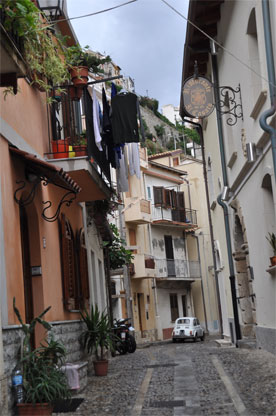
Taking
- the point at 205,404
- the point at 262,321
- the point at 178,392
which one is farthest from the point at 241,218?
the point at 205,404

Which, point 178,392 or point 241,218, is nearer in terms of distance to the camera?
point 178,392

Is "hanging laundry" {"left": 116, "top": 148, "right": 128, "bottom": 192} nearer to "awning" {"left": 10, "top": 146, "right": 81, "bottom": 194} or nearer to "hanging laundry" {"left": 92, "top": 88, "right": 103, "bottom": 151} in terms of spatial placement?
"hanging laundry" {"left": 92, "top": 88, "right": 103, "bottom": 151}

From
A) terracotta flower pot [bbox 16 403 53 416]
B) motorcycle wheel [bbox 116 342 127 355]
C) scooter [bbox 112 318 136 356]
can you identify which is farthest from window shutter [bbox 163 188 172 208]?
terracotta flower pot [bbox 16 403 53 416]

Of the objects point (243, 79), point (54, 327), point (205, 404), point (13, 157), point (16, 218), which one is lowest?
point (205, 404)

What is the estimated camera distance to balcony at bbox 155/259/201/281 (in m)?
41.9

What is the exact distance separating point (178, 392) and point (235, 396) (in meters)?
1.11

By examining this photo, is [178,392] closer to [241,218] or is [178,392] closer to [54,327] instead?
[54,327]

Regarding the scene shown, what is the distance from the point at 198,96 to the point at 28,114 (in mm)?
4203

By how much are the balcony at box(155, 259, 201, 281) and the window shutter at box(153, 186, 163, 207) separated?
13.2ft

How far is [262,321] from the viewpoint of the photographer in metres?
13.3

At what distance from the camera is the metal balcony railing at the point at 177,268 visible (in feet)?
137

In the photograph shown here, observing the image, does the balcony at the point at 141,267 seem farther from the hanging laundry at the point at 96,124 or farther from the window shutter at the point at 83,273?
the hanging laundry at the point at 96,124

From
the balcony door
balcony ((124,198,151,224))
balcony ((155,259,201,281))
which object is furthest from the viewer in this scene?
the balcony door

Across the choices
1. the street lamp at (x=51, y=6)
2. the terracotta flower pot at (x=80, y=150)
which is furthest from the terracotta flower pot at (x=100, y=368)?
the street lamp at (x=51, y=6)
